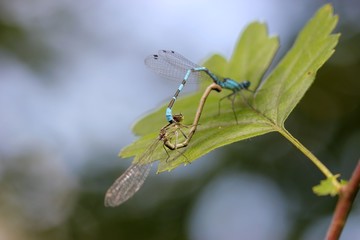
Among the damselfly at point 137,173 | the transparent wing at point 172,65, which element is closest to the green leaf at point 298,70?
the damselfly at point 137,173

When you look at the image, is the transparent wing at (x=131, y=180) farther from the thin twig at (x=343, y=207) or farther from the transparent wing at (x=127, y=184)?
the thin twig at (x=343, y=207)

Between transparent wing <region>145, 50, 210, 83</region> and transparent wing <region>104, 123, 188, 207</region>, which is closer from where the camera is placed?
transparent wing <region>104, 123, 188, 207</region>

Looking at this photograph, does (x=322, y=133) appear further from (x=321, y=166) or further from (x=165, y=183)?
(x=321, y=166)

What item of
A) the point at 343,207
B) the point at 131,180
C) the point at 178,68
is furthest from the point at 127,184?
the point at 343,207

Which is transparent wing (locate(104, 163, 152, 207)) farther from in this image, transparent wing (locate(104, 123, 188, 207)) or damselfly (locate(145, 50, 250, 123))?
damselfly (locate(145, 50, 250, 123))

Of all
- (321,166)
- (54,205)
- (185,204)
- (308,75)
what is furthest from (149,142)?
(54,205)

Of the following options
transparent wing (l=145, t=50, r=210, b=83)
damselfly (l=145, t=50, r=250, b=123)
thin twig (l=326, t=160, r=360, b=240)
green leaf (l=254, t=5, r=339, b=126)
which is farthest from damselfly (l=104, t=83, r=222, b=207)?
thin twig (l=326, t=160, r=360, b=240)

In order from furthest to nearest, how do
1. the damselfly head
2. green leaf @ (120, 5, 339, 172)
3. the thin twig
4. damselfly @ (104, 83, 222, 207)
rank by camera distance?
the damselfly head < damselfly @ (104, 83, 222, 207) < green leaf @ (120, 5, 339, 172) < the thin twig
